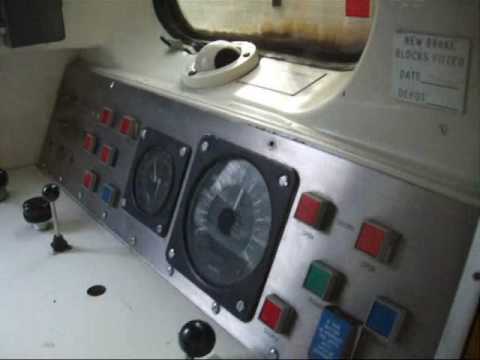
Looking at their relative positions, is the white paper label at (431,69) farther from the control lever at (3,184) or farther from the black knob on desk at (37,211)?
the control lever at (3,184)

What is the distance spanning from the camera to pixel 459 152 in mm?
725

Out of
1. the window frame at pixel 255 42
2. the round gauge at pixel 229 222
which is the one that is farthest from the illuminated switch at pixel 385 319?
the window frame at pixel 255 42

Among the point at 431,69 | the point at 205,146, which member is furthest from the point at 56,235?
the point at 431,69

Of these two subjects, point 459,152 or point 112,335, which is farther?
point 112,335

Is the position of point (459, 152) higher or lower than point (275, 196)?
higher

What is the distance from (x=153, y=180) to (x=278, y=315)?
507mm

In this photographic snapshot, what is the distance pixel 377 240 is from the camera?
729 mm

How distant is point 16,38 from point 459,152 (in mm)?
1090

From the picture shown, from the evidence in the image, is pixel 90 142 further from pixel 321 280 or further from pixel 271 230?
pixel 321 280

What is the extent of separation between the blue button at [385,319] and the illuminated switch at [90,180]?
888 millimetres

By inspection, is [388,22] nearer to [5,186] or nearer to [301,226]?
[301,226]

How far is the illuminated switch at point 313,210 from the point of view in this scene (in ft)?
2.64

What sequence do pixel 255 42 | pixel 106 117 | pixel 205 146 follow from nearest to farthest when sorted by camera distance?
1. pixel 205 146
2. pixel 106 117
3. pixel 255 42

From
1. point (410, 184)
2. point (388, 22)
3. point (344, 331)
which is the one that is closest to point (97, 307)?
point (344, 331)
